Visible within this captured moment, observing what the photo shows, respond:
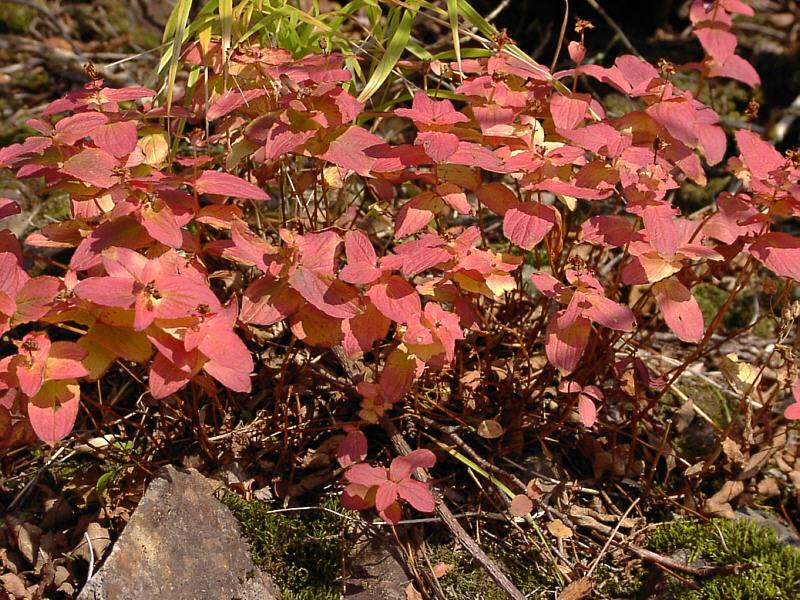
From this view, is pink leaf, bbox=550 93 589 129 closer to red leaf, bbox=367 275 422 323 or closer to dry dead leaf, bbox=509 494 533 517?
red leaf, bbox=367 275 422 323

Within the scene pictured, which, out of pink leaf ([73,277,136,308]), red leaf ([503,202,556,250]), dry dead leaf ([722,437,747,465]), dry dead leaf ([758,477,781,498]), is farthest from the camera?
dry dead leaf ([758,477,781,498])

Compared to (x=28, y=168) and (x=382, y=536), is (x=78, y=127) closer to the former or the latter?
(x=28, y=168)

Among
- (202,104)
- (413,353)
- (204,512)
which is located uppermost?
(202,104)

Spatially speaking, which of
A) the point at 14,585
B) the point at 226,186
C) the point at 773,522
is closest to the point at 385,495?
the point at 226,186

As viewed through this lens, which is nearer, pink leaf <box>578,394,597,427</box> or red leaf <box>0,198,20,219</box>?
red leaf <box>0,198,20,219</box>

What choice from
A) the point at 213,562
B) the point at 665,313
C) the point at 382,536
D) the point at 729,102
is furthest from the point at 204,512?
the point at 729,102

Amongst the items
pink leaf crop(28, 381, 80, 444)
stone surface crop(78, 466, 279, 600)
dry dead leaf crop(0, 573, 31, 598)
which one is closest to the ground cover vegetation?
pink leaf crop(28, 381, 80, 444)
